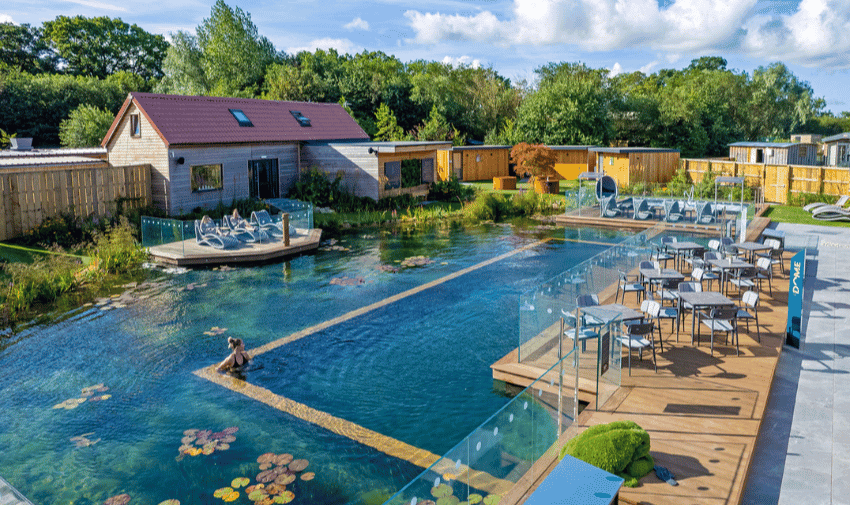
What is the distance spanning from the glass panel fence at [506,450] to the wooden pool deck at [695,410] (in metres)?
0.19

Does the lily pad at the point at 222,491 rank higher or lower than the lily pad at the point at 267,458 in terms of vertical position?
lower

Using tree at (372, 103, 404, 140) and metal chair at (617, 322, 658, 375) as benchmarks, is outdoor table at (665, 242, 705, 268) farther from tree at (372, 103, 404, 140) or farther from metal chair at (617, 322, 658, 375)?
tree at (372, 103, 404, 140)

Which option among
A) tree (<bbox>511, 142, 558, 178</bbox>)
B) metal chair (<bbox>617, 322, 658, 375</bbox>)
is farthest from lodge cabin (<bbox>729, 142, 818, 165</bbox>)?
metal chair (<bbox>617, 322, 658, 375</bbox>)

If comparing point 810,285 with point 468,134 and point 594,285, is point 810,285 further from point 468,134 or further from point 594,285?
point 468,134

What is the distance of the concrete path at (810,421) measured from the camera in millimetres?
6297

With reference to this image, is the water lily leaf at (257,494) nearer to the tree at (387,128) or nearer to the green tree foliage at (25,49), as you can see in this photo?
the tree at (387,128)

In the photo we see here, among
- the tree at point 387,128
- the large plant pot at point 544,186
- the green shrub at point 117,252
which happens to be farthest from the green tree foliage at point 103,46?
the green shrub at point 117,252

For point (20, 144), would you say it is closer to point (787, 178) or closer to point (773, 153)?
point (787, 178)

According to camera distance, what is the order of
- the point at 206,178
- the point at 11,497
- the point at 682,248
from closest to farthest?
1. the point at 11,497
2. the point at 682,248
3. the point at 206,178

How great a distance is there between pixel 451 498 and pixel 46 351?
9.31 metres

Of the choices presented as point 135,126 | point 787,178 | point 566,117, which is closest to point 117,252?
point 135,126

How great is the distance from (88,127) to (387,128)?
54.8ft

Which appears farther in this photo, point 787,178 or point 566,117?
point 566,117

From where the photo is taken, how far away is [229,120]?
25734 mm
